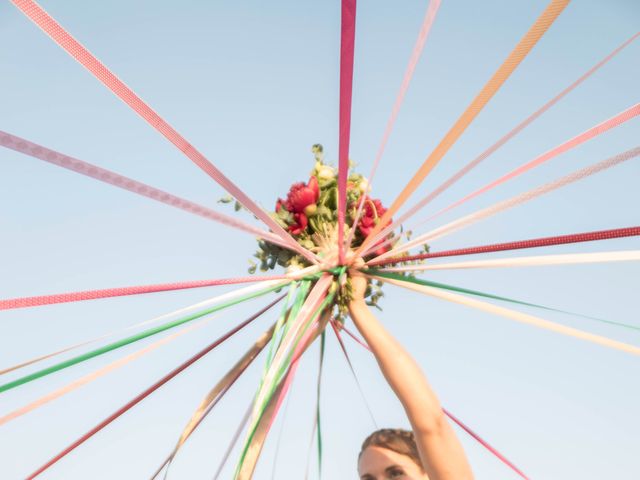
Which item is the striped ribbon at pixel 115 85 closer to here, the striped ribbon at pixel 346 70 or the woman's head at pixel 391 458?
the striped ribbon at pixel 346 70

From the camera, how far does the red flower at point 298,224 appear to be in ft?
9.43

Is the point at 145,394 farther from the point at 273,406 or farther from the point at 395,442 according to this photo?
the point at 395,442

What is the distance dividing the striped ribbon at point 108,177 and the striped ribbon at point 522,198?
842 mm

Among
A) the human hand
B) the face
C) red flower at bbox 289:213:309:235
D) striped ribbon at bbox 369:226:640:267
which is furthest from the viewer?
the face

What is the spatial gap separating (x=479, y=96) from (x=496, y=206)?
1.98ft

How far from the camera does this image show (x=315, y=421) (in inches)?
133

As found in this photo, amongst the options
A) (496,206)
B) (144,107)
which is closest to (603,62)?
(496,206)

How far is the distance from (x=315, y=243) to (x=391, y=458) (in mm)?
1297

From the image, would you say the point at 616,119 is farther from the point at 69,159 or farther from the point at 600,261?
the point at 69,159

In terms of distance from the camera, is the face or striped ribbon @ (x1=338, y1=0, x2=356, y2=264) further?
the face

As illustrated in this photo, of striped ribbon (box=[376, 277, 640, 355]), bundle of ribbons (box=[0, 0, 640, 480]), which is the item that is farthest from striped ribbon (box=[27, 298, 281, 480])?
striped ribbon (box=[376, 277, 640, 355])

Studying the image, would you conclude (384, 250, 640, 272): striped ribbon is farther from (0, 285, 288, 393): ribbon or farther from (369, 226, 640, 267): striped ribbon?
(0, 285, 288, 393): ribbon

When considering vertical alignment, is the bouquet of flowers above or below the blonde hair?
above

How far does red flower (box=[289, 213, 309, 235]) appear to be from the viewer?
9.43 feet
